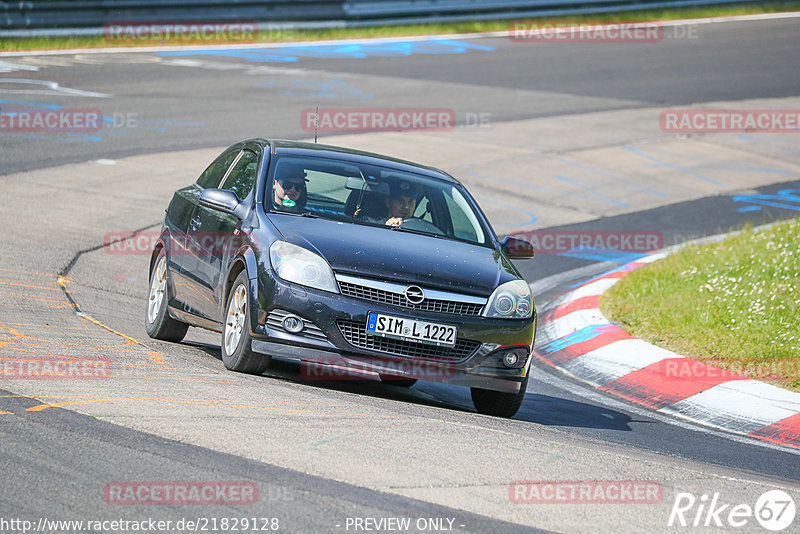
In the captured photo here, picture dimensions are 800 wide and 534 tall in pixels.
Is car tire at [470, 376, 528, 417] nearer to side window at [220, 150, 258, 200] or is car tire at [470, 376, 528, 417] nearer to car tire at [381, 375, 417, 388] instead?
car tire at [381, 375, 417, 388]

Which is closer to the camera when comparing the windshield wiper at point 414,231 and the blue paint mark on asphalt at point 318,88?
the windshield wiper at point 414,231

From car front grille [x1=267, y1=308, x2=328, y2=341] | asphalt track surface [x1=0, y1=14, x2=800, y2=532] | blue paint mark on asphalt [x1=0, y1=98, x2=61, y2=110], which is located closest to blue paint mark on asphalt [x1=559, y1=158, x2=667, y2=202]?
asphalt track surface [x1=0, y1=14, x2=800, y2=532]

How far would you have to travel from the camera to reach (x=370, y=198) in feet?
26.2

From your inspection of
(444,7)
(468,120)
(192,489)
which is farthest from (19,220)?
(444,7)

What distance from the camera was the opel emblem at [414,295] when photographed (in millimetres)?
6871

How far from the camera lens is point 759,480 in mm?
5965

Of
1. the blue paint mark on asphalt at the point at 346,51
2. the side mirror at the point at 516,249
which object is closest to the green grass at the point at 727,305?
the side mirror at the point at 516,249

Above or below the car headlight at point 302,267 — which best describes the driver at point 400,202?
above

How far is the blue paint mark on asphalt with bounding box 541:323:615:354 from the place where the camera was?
9977 mm
